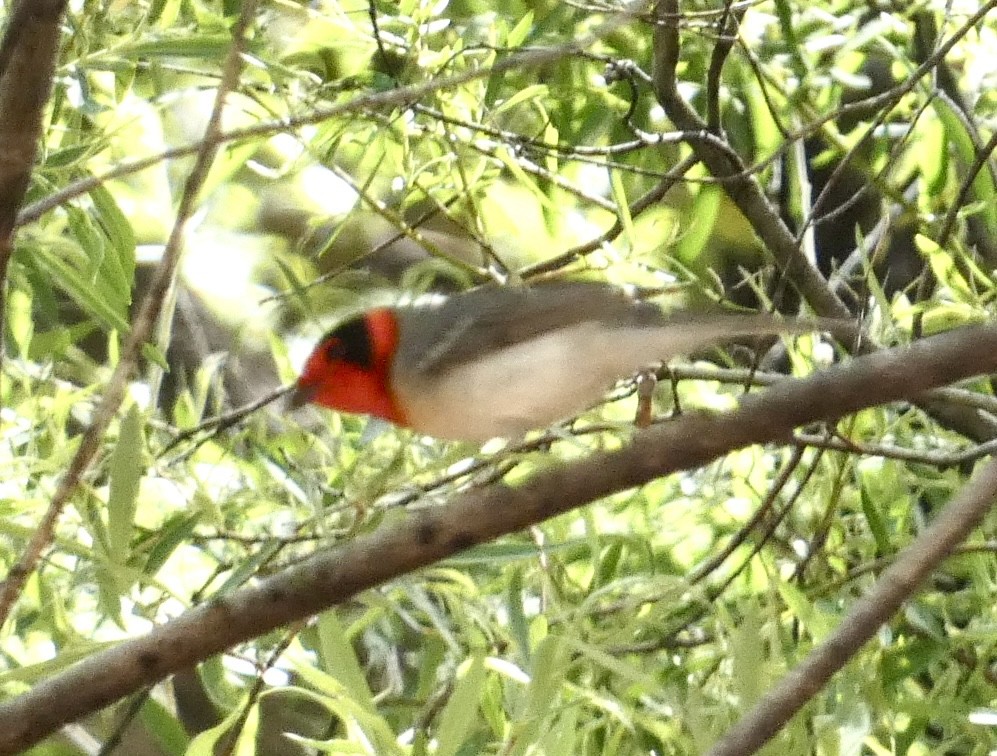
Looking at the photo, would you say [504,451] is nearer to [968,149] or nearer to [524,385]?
[524,385]

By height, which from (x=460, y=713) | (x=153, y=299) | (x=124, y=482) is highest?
(x=153, y=299)

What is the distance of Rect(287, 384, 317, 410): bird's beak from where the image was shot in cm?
125

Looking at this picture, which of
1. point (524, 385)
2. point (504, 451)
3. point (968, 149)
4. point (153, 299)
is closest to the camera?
point (153, 299)

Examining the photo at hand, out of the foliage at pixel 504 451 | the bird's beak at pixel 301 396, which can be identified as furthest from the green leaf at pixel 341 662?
the bird's beak at pixel 301 396

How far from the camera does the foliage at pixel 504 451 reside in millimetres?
943

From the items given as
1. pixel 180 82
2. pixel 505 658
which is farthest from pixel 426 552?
pixel 180 82

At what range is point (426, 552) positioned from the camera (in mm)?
759

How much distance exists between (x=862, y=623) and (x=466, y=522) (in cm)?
25

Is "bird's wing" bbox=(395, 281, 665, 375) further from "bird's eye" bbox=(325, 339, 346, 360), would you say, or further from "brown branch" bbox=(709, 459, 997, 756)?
"brown branch" bbox=(709, 459, 997, 756)

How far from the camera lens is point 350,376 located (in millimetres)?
1265

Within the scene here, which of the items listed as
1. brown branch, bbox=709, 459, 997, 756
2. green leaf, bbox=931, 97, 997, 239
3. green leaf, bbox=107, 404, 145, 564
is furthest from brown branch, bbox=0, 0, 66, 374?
green leaf, bbox=931, 97, 997, 239

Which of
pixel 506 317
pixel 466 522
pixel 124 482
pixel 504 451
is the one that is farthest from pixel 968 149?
pixel 124 482

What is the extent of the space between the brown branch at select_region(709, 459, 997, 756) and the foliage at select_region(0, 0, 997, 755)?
15cm

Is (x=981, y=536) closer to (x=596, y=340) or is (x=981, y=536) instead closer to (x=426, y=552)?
(x=596, y=340)
